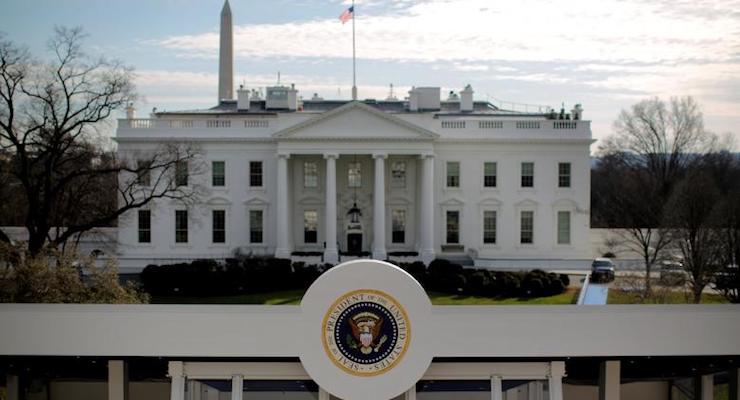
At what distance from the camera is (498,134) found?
1887 inches

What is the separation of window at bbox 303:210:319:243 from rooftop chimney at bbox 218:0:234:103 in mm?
25125

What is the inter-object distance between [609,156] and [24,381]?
61.5m

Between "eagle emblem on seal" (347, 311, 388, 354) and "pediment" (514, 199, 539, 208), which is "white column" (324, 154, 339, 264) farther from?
"eagle emblem on seal" (347, 311, 388, 354)

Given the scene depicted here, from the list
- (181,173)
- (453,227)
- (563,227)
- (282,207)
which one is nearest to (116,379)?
(282,207)

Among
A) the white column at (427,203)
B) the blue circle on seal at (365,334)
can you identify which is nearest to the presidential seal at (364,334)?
the blue circle on seal at (365,334)

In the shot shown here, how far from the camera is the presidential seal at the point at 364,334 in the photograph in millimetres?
14641

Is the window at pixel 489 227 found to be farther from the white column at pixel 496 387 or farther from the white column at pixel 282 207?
the white column at pixel 496 387

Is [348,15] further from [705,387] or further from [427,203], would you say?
[705,387]

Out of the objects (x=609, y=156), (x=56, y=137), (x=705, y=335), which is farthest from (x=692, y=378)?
(x=609, y=156)

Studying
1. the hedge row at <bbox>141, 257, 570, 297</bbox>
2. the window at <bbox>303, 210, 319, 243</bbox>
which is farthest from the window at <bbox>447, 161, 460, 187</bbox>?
the window at <bbox>303, 210, 319, 243</bbox>

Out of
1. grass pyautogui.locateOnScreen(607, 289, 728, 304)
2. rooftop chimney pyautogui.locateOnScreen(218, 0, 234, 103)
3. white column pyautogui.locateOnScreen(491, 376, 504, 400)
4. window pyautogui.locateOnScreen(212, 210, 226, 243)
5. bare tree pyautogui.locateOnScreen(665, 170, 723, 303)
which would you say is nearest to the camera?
white column pyautogui.locateOnScreen(491, 376, 504, 400)

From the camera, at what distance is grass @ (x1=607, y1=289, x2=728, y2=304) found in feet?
105

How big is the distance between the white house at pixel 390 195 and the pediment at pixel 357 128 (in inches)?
50.7

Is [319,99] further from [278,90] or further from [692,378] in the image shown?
[692,378]
